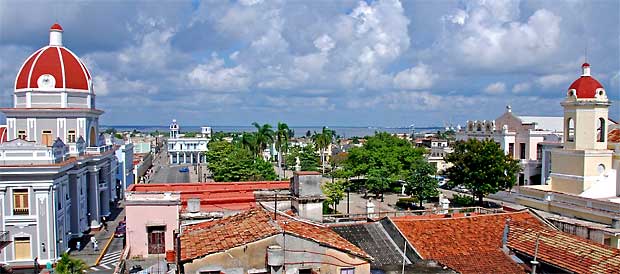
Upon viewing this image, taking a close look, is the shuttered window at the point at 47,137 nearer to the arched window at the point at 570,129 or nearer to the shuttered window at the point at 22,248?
the shuttered window at the point at 22,248

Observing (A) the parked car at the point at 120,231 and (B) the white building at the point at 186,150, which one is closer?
(A) the parked car at the point at 120,231

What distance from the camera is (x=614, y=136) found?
36156mm

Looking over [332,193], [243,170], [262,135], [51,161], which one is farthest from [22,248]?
[262,135]

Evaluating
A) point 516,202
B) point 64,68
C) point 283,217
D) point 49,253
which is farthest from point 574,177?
point 64,68

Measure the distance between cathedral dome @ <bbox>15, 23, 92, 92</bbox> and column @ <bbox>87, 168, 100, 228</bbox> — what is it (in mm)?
6984

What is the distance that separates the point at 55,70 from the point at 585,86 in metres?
37.7

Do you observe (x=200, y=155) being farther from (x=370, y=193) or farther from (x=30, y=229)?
(x=30, y=229)

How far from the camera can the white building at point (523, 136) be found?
193 feet

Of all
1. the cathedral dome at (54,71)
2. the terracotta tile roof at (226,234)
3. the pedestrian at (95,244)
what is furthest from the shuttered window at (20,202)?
the terracotta tile roof at (226,234)

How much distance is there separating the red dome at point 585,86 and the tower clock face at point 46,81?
36811mm

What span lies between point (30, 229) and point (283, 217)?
2360 cm

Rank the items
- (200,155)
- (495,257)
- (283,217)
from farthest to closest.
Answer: (200,155) < (495,257) < (283,217)

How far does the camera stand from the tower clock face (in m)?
39.4

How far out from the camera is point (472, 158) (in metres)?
45.9
